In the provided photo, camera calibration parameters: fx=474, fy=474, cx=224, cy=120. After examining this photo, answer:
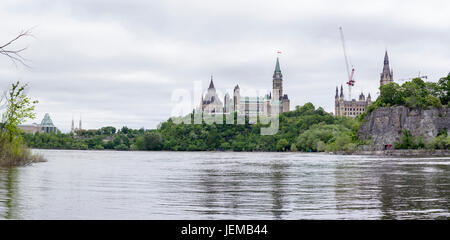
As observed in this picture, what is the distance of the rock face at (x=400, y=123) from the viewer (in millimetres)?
121125

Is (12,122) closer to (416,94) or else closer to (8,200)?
(8,200)

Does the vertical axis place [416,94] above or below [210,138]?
above

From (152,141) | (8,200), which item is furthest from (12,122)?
(152,141)

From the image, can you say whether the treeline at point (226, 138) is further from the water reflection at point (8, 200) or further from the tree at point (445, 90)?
the water reflection at point (8, 200)

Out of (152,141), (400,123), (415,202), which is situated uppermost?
(400,123)

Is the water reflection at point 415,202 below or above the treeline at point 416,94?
below

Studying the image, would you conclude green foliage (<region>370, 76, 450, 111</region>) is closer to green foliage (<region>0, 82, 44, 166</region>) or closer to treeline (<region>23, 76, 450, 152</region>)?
treeline (<region>23, 76, 450, 152</region>)

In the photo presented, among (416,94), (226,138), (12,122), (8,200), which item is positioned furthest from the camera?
(226,138)

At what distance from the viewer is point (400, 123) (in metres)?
126

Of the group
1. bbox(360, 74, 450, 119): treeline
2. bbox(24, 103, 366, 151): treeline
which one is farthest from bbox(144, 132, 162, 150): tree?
bbox(360, 74, 450, 119): treeline

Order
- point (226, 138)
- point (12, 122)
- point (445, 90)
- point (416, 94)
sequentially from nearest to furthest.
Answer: point (12, 122)
point (416, 94)
point (445, 90)
point (226, 138)

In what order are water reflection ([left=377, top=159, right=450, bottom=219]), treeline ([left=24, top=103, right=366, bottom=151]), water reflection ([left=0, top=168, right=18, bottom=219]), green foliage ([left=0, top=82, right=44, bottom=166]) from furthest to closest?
treeline ([left=24, top=103, right=366, bottom=151]) → green foliage ([left=0, top=82, right=44, bottom=166]) → water reflection ([left=377, top=159, right=450, bottom=219]) → water reflection ([left=0, top=168, right=18, bottom=219])

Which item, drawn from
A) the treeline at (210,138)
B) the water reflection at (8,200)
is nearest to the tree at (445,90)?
the treeline at (210,138)

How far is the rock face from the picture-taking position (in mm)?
121125
